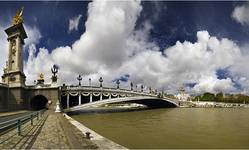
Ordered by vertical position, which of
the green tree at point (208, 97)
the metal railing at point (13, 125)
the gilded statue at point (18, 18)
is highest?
the gilded statue at point (18, 18)

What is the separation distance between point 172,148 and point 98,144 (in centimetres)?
435

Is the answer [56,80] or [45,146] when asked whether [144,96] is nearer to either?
[56,80]

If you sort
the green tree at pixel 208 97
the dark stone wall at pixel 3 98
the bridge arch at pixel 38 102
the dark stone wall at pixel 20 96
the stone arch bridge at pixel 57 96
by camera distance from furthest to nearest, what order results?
the green tree at pixel 208 97, the bridge arch at pixel 38 102, the stone arch bridge at pixel 57 96, the dark stone wall at pixel 20 96, the dark stone wall at pixel 3 98

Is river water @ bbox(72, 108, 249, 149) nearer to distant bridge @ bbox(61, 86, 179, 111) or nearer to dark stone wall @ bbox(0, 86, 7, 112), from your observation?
dark stone wall @ bbox(0, 86, 7, 112)

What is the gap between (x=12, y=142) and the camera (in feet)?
46.4

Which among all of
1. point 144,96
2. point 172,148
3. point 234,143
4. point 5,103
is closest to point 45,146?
point 172,148

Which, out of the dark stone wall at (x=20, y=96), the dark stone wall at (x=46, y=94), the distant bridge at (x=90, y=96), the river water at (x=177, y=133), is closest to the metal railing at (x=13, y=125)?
the river water at (x=177, y=133)

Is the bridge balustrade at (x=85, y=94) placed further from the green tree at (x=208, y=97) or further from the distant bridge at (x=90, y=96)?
A: the green tree at (x=208, y=97)

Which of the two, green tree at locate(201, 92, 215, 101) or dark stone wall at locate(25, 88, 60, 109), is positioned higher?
dark stone wall at locate(25, 88, 60, 109)

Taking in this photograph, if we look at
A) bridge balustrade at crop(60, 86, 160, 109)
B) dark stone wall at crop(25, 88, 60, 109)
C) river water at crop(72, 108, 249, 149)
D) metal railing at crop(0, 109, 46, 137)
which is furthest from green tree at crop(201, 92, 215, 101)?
metal railing at crop(0, 109, 46, 137)

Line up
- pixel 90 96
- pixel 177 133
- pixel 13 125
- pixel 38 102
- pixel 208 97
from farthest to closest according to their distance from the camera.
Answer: pixel 208 97
pixel 38 102
pixel 90 96
pixel 177 133
pixel 13 125

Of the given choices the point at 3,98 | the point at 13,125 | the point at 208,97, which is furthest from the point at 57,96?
the point at 208,97

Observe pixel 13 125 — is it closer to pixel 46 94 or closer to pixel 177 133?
pixel 177 133

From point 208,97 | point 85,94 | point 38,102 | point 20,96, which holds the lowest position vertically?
point 208,97
